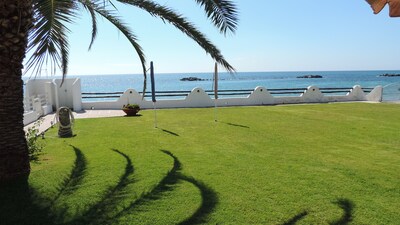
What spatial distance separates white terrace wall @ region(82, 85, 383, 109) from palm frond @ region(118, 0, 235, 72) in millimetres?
12135

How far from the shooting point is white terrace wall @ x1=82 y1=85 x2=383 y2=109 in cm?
1808

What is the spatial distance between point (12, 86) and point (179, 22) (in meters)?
3.01

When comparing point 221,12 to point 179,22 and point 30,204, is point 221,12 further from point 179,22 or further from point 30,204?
point 30,204

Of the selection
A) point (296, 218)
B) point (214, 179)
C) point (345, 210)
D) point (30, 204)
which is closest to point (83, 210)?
point (30, 204)

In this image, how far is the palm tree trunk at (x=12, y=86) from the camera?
4488mm

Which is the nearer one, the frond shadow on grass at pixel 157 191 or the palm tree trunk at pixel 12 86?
the frond shadow on grass at pixel 157 191

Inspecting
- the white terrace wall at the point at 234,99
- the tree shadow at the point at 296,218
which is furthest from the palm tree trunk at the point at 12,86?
the white terrace wall at the point at 234,99

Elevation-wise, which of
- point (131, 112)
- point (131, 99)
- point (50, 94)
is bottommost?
point (131, 112)

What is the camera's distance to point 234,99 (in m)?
19.3

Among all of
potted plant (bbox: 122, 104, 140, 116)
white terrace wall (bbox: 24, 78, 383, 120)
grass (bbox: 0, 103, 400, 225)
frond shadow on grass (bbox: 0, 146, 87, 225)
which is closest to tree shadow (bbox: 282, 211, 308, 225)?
grass (bbox: 0, 103, 400, 225)

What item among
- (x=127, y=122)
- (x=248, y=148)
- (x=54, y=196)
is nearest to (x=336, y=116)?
(x=248, y=148)

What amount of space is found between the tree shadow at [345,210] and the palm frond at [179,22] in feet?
9.73

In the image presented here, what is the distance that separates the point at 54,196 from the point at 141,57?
334cm

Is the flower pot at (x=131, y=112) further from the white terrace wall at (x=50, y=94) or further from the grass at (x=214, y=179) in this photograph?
the grass at (x=214, y=179)
